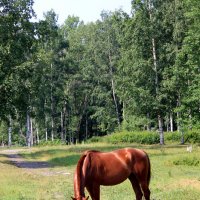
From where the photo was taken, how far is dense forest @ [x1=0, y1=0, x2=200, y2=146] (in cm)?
3253

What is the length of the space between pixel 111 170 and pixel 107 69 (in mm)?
58362

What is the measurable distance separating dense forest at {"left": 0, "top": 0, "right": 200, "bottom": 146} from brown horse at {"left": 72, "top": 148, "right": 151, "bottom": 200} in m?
20.3

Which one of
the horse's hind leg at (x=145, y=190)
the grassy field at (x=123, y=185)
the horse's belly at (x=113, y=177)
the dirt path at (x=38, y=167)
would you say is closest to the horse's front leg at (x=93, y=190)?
the horse's belly at (x=113, y=177)

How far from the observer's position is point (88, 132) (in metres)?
80.1

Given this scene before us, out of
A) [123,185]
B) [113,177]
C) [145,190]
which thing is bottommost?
[123,185]

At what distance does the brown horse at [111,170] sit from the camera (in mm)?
10703

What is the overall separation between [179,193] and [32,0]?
24.7 meters

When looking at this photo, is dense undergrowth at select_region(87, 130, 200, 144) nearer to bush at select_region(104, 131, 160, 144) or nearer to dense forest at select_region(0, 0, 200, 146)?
bush at select_region(104, 131, 160, 144)

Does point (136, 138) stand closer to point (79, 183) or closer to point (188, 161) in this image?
point (188, 161)

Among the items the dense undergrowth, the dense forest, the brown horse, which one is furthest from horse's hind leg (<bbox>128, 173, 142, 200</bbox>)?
the dense undergrowth

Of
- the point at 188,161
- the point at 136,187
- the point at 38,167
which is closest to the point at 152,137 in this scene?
the point at 38,167

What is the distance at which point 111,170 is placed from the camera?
11.5 m

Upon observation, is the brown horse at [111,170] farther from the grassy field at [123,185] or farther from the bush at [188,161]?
the bush at [188,161]

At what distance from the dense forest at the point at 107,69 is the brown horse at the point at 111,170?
66.7 feet
